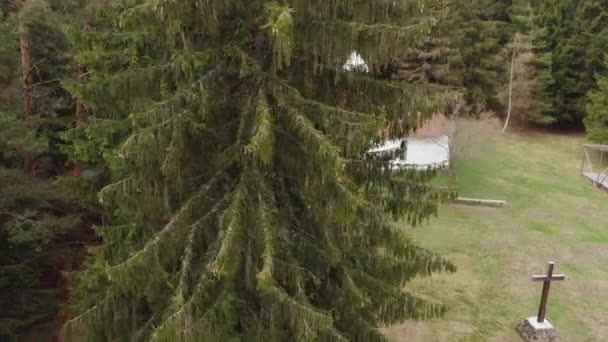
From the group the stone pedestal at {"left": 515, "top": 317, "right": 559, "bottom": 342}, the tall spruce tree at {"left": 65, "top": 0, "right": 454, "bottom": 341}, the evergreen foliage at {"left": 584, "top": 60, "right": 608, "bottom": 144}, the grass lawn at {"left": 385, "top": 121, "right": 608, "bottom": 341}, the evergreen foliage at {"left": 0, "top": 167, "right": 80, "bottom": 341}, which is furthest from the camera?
the evergreen foliage at {"left": 584, "top": 60, "right": 608, "bottom": 144}

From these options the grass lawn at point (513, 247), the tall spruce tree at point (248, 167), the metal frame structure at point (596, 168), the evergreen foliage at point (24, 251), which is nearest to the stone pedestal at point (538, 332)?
the grass lawn at point (513, 247)

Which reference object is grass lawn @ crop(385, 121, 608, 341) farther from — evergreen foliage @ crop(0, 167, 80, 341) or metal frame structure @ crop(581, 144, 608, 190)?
evergreen foliage @ crop(0, 167, 80, 341)

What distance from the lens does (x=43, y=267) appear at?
1205 cm

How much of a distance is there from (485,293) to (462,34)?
2061cm

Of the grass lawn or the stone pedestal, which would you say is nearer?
the stone pedestal

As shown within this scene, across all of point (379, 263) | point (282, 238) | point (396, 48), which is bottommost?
point (379, 263)

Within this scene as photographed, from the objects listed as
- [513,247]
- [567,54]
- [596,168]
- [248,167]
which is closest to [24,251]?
[248,167]

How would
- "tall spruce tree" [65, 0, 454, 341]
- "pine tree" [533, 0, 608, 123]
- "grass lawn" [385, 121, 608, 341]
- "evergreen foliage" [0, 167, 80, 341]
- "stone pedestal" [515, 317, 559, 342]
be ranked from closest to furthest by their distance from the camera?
"tall spruce tree" [65, 0, 454, 341] → "evergreen foliage" [0, 167, 80, 341] → "stone pedestal" [515, 317, 559, 342] → "grass lawn" [385, 121, 608, 341] → "pine tree" [533, 0, 608, 123]

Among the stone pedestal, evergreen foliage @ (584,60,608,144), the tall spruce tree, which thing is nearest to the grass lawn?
the stone pedestal

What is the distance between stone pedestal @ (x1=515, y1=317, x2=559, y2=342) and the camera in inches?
481

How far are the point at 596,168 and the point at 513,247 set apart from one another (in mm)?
13400

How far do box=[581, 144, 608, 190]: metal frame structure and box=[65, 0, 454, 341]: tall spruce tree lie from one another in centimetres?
2160

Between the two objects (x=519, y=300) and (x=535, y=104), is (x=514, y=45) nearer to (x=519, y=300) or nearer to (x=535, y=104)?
(x=535, y=104)

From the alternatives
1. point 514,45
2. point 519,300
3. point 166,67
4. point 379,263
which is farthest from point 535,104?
point 166,67
